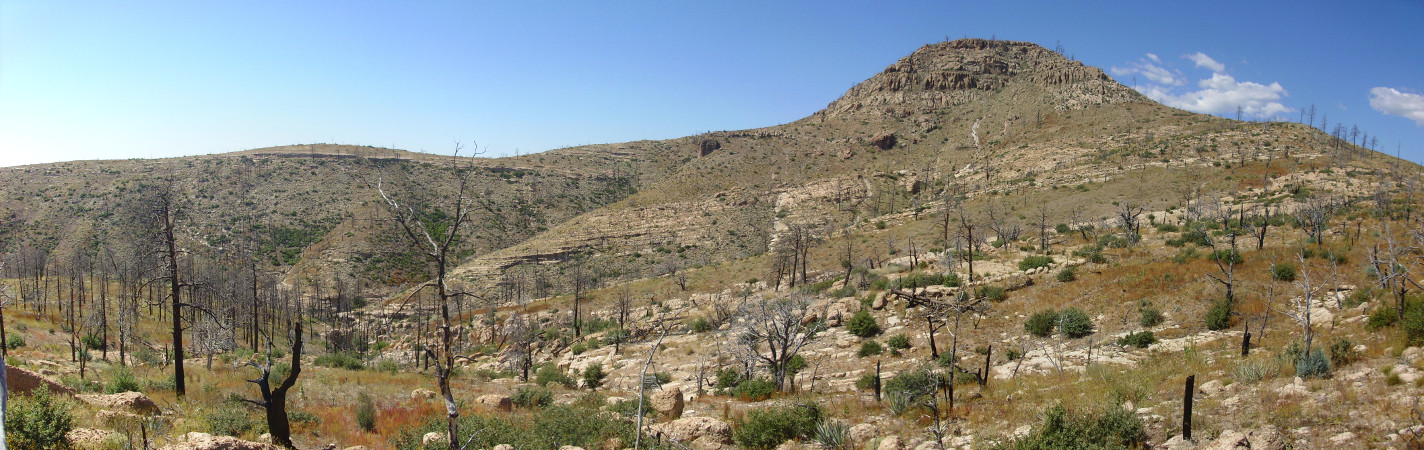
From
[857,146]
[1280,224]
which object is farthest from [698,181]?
[1280,224]

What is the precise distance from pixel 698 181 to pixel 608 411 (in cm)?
7630

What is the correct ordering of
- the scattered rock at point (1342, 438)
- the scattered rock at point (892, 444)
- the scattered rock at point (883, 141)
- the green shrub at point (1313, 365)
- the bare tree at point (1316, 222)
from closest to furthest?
the scattered rock at point (1342, 438) → the scattered rock at point (892, 444) → the green shrub at point (1313, 365) → the bare tree at point (1316, 222) → the scattered rock at point (883, 141)

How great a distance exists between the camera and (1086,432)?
29.0ft

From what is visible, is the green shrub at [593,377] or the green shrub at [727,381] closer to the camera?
the green shrub at [727,381]

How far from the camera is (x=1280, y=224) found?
30750mm

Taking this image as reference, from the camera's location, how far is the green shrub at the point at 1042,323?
67.1ft

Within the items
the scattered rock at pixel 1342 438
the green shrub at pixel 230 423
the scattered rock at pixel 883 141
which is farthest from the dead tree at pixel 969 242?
the scattered rock at pixel 883 141

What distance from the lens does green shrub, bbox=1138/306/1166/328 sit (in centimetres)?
1886

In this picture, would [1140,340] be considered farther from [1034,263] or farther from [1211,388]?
[1034,263]

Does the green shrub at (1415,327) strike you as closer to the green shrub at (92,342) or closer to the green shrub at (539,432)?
the green shrub at (539,432)

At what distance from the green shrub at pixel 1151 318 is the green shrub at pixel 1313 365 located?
8.27 m

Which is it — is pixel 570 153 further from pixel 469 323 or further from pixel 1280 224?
pixel 1280 224

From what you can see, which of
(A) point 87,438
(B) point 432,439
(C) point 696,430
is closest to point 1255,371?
(C) point 696,430

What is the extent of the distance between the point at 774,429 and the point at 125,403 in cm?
1206
